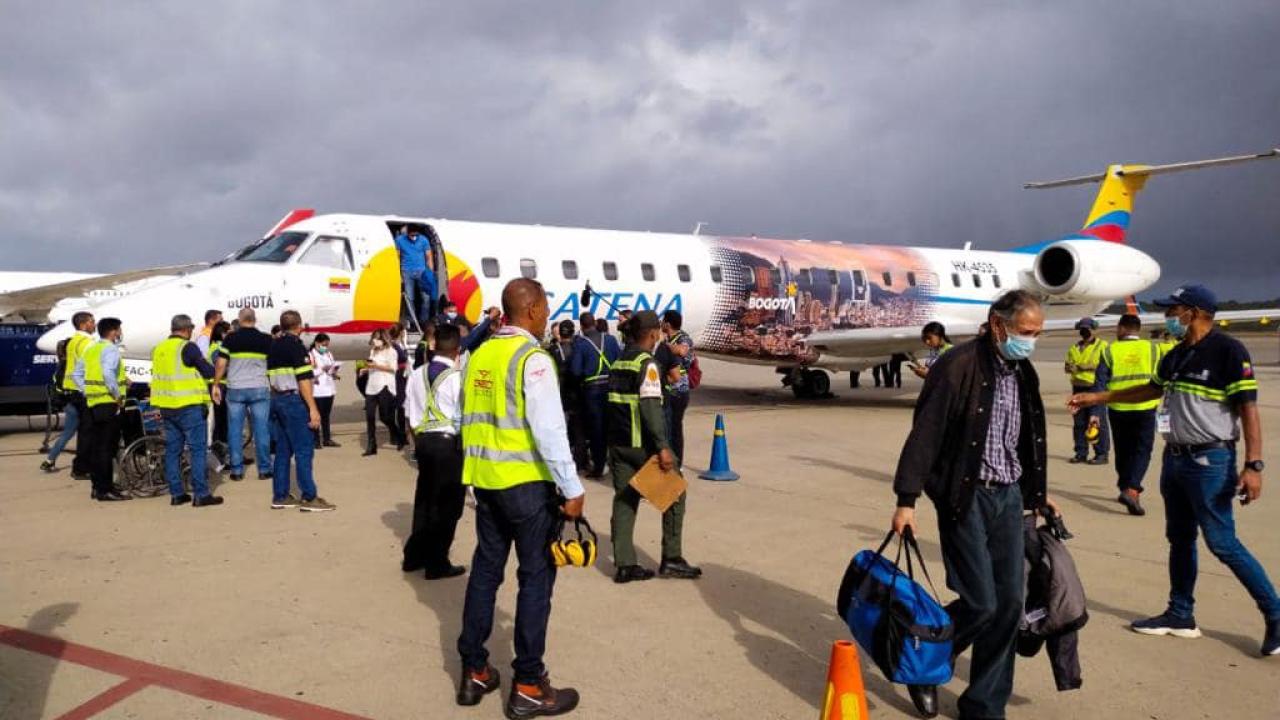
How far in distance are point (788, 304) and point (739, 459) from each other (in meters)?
7.55

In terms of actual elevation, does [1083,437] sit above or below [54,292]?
below

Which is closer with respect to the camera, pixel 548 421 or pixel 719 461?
pixel 548 421

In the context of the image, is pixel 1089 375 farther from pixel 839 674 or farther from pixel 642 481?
pixel 839 674

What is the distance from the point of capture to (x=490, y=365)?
4172 mm

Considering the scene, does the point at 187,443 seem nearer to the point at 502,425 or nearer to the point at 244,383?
the point at 244,383

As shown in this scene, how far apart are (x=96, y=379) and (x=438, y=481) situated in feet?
14.9

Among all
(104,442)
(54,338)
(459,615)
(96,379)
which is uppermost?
(54,338)

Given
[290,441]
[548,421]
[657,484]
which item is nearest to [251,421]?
[290,441]

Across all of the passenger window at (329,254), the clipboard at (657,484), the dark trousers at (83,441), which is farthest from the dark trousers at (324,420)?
the clipboard at (657,484)

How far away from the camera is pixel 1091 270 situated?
67.6 feet

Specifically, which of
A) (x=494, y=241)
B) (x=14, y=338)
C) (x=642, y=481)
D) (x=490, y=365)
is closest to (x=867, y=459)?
(x=642, y=481)

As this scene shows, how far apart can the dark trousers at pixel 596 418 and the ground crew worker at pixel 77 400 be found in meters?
5.32

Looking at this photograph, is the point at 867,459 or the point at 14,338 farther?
the point at 14,338

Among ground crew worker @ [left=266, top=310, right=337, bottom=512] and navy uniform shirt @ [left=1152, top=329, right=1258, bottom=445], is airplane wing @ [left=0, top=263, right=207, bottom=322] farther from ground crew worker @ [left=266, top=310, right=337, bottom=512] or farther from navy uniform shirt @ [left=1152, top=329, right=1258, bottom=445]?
navy uniform shirt @ [left=1152, top=329, right=1258, bottom=445]
